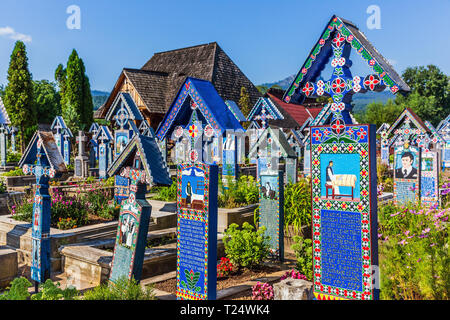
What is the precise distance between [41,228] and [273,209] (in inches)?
162

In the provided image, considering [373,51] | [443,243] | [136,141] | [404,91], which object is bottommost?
[443,243]

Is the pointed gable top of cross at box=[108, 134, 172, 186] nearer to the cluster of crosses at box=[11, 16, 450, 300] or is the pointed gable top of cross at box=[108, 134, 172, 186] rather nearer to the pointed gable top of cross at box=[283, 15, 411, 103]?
the cluster of crosses at box=[11, 16, 450, 300]

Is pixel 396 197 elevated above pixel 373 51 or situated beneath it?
situated beneath

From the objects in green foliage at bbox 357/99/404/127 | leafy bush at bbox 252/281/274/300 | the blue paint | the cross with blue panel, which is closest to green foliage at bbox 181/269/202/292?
leafy bush at bbox 252/281/274/300

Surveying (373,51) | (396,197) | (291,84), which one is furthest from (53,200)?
(396,197)

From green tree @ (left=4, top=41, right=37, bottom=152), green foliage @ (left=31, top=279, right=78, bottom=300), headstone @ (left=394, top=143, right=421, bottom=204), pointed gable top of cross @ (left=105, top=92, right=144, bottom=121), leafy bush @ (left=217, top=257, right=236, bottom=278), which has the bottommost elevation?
leafy bush @ (left=217, top=257, right=236, bottom=278)

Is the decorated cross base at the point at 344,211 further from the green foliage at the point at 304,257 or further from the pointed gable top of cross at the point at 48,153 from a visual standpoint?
the pointed gable top of cross at the point at 48,153

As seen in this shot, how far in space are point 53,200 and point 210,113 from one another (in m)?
4.22

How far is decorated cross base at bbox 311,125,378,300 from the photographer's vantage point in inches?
193

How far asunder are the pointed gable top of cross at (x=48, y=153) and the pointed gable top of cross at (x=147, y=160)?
1383mm

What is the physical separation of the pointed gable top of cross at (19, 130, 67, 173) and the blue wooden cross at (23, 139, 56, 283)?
0.39 feet

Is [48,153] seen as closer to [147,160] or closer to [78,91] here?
[147,160]

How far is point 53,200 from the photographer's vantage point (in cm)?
919

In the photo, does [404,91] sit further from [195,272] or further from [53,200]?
[53,200]
